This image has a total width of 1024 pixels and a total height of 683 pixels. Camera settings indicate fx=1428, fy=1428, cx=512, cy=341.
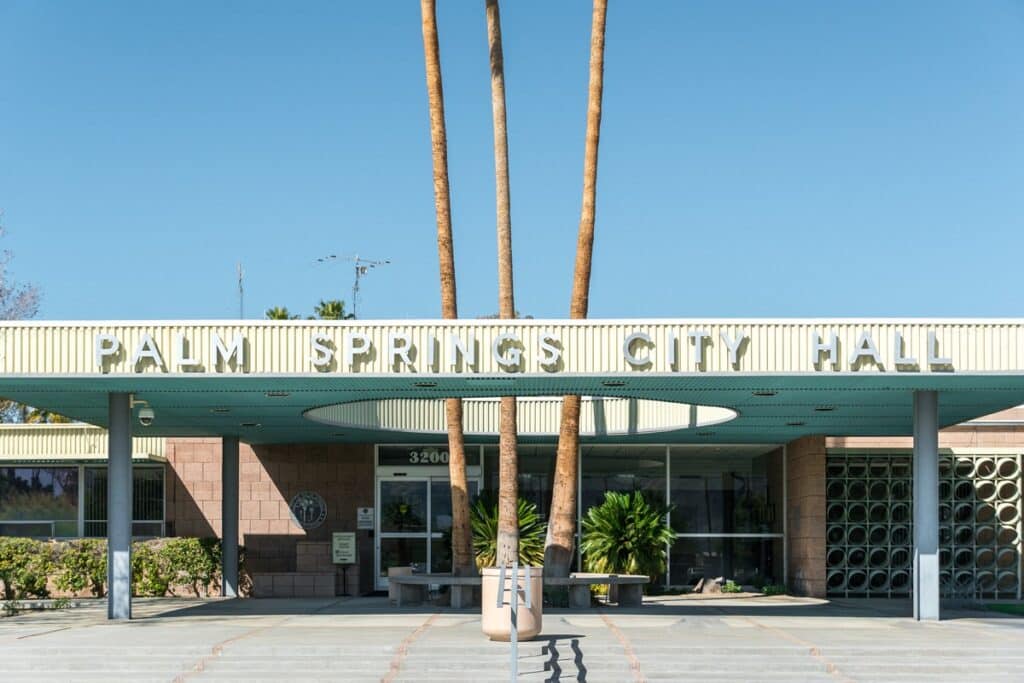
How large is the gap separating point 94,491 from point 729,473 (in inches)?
552

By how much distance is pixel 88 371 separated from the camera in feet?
61.2

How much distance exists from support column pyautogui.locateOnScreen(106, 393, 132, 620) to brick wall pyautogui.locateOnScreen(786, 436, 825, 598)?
1400cm

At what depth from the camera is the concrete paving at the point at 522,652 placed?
16.1m

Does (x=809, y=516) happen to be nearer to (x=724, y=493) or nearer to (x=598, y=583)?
(x=724, y=493)

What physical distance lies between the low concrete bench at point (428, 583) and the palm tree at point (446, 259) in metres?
0.81

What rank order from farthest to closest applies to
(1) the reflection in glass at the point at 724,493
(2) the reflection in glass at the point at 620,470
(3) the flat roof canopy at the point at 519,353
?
1. (1) the reflection in glass at the point at 724,493
2. (2) the reflection in glass at the point at 620,470
3. (3) the flat roof canopy at the point at 519,353

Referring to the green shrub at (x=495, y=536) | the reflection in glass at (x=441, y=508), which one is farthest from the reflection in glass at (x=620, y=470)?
the green shrub at (x=495, y=536)

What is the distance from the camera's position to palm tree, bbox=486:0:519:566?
24109mm

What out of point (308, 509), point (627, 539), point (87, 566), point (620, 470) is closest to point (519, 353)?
point (627, 539)

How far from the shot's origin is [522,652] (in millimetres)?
16734

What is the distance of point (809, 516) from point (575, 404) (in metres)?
7.00

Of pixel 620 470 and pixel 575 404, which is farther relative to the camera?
pixel 620 470

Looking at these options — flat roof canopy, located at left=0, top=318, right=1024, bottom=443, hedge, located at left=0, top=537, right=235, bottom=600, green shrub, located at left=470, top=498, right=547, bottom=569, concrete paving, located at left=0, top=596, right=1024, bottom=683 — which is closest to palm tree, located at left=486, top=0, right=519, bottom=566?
green shrub, located at left=470, top=498, right=547, bottom=569

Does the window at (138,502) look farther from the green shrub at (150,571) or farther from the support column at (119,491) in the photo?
the support column at (119,491)
